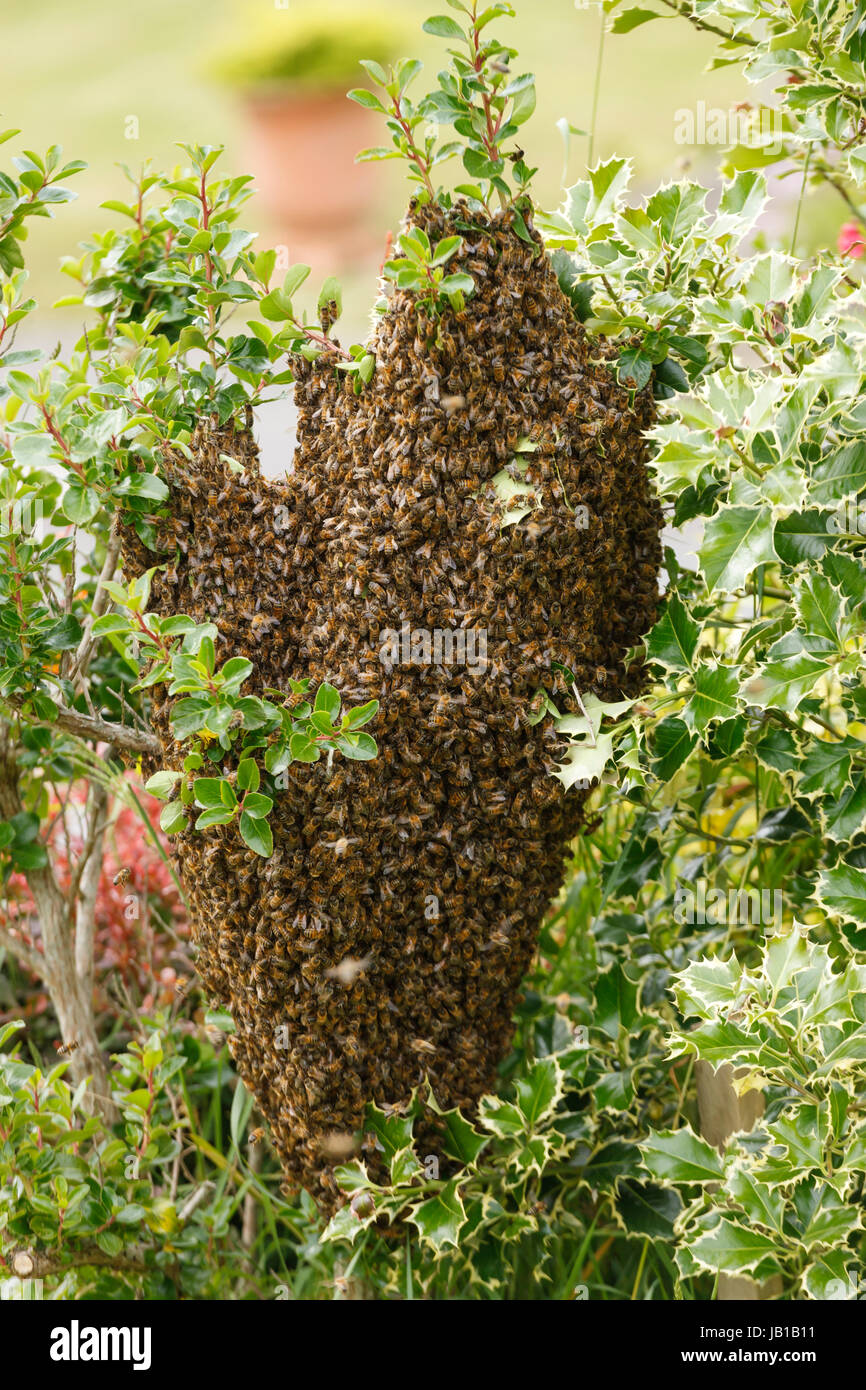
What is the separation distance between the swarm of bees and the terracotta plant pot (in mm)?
6228

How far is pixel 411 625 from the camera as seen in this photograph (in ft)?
5.32

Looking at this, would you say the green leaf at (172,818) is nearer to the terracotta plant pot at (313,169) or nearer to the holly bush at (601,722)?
the holly bush at (601,722)

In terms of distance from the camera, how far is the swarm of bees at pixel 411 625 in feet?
5.26

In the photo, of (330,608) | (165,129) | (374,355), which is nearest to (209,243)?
(374,355)

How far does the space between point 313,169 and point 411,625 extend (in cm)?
685

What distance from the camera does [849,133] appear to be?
176 centimetres

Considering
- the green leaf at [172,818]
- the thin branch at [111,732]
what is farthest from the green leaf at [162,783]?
the thin branch at [111,732]

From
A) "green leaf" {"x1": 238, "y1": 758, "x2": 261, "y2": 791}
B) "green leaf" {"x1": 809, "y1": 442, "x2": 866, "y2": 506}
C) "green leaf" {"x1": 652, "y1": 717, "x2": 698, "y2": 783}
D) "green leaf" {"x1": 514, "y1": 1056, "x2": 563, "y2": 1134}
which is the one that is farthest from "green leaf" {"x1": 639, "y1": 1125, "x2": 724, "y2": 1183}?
"green leaf" {"x1": 809, "y1": 442, "x2": 866, "y2": 506}

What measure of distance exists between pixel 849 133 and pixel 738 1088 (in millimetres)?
1425

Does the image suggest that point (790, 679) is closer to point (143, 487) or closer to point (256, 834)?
point (256, 834)

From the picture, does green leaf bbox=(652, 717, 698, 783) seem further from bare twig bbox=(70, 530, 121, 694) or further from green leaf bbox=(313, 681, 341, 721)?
bare twig bbox=(70, 530, 121, 694)

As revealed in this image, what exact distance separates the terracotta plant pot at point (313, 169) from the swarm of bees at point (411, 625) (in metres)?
6.23

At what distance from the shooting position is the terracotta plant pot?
7445mm

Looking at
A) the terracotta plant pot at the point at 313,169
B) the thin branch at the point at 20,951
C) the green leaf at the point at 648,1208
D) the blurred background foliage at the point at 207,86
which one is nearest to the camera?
the green leaf at the point at 648,1208
